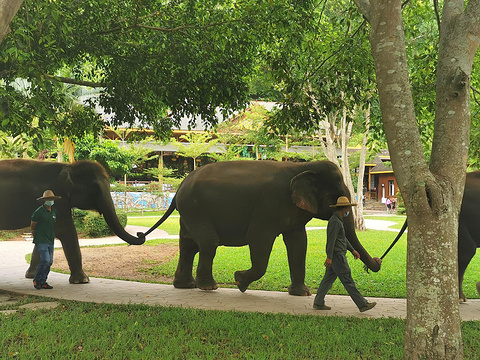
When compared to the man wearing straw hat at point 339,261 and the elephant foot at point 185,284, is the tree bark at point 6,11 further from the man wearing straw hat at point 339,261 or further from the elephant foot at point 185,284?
the elephant foot at point 185,284

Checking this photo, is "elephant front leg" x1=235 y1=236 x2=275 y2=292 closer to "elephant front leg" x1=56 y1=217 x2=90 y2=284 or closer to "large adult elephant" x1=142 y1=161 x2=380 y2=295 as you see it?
"large adult elephant" x1=142 y1=161 x2=380 y2=295

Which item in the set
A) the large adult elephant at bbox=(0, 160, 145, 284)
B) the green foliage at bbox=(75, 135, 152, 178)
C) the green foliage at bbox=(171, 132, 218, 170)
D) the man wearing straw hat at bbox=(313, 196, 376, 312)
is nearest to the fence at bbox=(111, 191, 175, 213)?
the green foliage at bbox=(75, 135, 152, 178)

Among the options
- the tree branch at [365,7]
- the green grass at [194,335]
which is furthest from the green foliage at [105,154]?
the tree branch at [365,7]

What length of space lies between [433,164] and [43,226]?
6.24 metres

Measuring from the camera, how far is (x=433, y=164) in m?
4.16

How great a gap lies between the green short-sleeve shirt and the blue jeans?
0.10 m

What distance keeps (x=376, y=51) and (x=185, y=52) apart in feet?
15.2

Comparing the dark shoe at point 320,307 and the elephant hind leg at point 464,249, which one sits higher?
the elephant hind leg at point 464,249

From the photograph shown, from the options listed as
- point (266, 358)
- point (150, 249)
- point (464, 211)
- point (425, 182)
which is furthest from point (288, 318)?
point (150, 249)

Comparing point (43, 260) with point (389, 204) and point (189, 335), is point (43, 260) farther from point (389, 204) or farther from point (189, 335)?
point (389, 204)

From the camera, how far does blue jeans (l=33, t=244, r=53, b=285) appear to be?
745 cm

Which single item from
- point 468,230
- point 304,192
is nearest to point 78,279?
point 304,192

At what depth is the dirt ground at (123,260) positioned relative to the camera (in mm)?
9766

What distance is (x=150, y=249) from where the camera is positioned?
13.9 m
